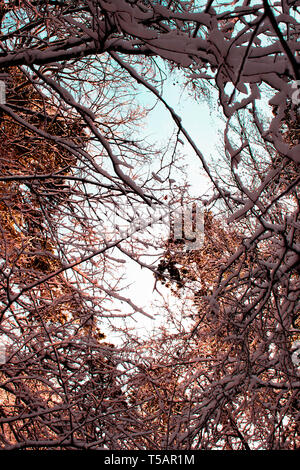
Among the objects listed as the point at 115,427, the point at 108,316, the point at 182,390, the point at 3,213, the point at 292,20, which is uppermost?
the point at 3,213

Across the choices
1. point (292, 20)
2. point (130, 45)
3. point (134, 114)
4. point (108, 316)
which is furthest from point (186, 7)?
point (108, 316)

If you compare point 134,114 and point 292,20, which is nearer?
point 292,20

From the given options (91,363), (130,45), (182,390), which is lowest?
(182,390)

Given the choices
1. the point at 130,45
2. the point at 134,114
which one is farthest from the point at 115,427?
the point at 134,114

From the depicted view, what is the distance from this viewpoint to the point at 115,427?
3.18 m
